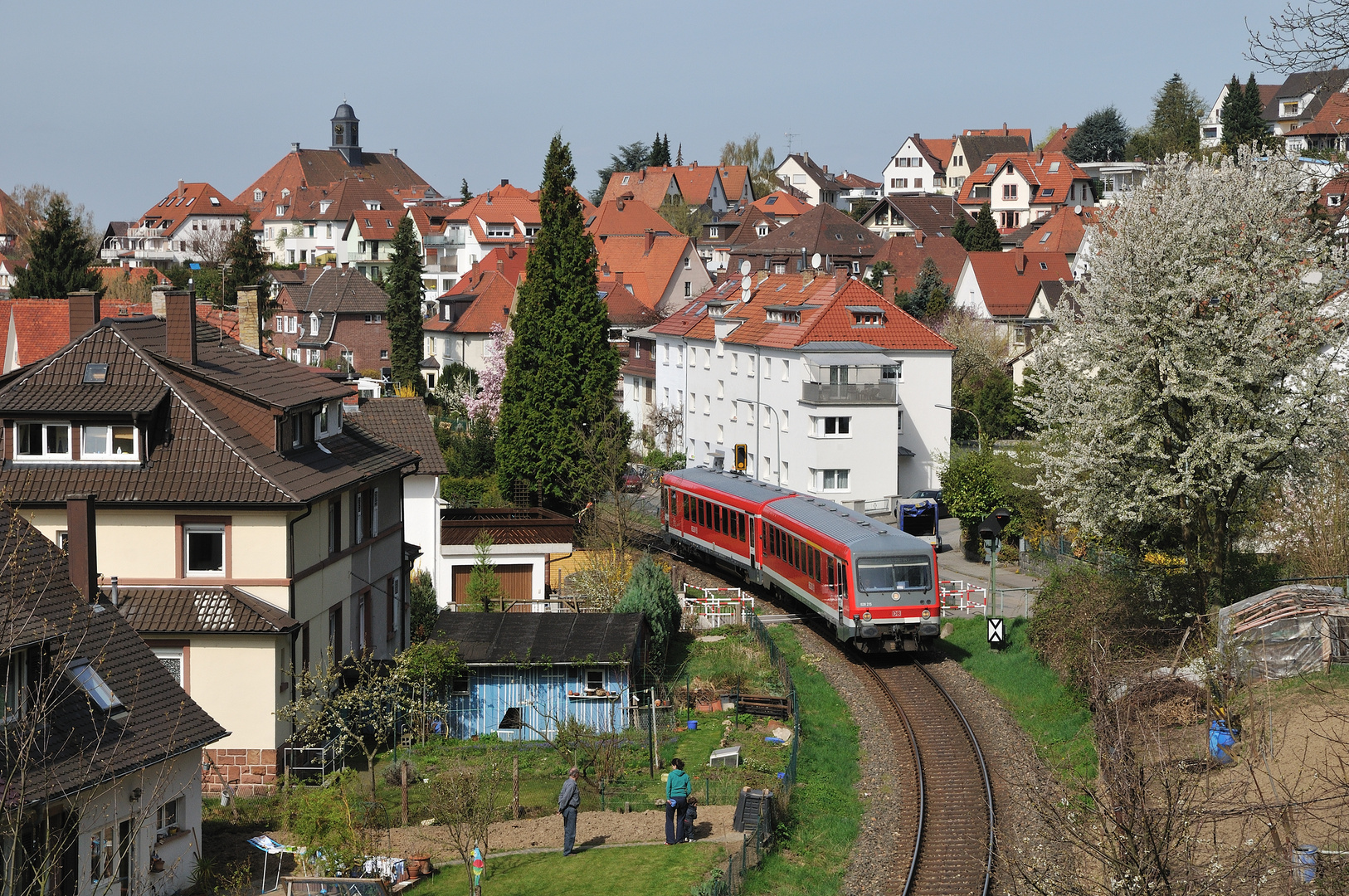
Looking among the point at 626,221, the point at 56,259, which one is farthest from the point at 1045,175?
the point at 56,259

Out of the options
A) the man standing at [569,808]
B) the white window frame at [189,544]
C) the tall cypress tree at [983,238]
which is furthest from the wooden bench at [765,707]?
the tall cypress tree at [983,238]

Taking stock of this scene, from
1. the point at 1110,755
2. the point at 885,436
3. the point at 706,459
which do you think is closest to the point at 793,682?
the point at 1110,755

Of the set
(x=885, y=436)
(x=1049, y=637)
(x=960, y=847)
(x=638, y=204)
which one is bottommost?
(x=960, y=847)

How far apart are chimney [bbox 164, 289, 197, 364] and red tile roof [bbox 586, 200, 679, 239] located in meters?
75.7

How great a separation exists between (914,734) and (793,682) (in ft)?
12.1

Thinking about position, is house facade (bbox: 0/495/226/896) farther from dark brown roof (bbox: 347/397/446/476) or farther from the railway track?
dark brown roof (bbox: 347/397/446/476)

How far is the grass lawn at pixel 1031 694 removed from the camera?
24.3 metres

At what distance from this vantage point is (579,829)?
2077 centimetres

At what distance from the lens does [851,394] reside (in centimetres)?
4934

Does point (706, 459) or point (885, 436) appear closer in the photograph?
point (885, 436)

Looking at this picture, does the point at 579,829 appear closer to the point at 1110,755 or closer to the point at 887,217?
the point at 1110,755

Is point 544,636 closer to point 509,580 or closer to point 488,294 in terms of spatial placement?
point 509,580

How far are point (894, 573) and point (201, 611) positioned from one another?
1370 centimetres

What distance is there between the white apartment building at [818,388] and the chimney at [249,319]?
68.8 ft
